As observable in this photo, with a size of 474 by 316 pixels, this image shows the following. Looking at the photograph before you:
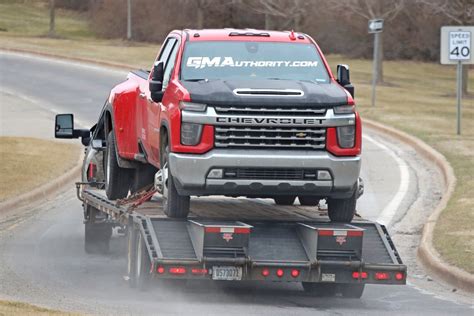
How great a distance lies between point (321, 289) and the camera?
1274 centimetres

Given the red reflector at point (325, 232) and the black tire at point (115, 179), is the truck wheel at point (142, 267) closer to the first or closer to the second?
the red reflector at point (325, 232)

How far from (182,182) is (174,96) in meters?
0.93

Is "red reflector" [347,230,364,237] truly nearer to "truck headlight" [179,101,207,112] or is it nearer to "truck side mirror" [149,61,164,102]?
"truck headlight" [179,101,207,112]

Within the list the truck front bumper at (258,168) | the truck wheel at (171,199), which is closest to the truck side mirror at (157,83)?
the truck wheel at (171,199)

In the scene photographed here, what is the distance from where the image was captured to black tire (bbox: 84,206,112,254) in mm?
15633

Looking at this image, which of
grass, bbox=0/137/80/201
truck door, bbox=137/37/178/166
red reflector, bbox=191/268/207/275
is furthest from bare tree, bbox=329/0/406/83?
red reflector, bbox=191/268/207/275

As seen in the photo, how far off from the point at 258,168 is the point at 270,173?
14 centimetres

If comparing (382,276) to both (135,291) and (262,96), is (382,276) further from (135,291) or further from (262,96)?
(135,291)

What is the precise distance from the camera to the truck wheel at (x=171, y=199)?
40.3 ft

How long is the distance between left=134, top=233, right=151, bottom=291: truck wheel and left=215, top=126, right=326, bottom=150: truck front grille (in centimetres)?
132

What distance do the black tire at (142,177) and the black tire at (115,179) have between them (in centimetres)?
7

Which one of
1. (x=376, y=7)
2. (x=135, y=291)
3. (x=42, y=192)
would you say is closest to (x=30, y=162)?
(x=42, y=192)

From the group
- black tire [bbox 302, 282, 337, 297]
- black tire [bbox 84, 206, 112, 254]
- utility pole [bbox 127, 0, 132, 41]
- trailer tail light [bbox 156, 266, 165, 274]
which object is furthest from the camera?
utility pole [bbox 127, 0, 132, 41]

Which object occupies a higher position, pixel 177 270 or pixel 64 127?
pixel 64 127
